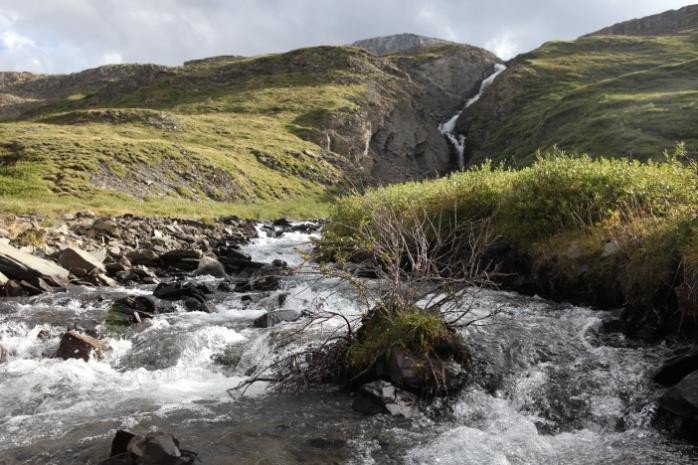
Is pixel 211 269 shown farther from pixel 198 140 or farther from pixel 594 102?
pixel 594 102

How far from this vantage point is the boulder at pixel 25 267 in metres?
16.6

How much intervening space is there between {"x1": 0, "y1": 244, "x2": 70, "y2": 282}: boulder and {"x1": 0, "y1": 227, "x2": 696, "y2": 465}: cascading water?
4535 millimetres

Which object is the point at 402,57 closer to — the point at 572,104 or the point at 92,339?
the point at 572,104

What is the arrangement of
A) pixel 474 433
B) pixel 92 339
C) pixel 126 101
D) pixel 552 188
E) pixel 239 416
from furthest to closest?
pixel 126 101 < pixel 552 188 < pixel 92 339 < pixel 239 416 < pixel 474 433

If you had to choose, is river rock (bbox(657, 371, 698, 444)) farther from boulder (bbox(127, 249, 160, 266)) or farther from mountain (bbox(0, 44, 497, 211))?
mountain (bbox(0, 44, 497, 211))

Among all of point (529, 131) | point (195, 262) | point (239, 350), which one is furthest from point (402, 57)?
point (239, 350)

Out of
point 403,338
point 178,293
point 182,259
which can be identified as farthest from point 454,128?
point 403,338

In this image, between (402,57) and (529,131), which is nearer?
(529,131)

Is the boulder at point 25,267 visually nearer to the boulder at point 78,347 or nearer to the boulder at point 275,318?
the boulder at point 78,347

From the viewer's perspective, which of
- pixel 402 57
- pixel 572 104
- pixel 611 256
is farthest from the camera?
pixel 402 57

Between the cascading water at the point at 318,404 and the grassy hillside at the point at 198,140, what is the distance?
2160cm

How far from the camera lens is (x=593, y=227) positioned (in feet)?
48.2

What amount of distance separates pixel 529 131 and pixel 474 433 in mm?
75552

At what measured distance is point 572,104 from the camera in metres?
72.2
